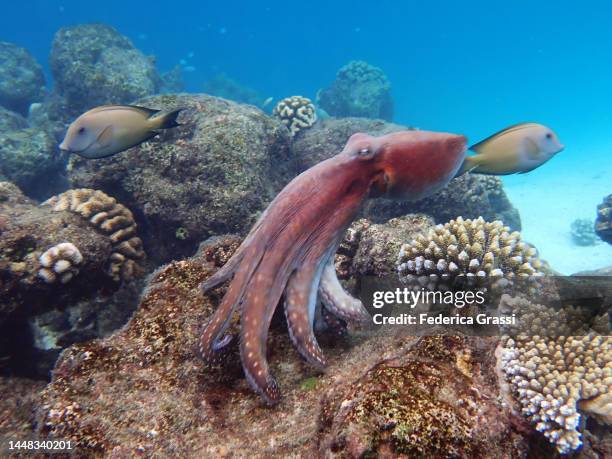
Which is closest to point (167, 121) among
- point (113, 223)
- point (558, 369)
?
point (113, 223)

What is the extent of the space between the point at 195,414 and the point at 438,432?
1.79 meters

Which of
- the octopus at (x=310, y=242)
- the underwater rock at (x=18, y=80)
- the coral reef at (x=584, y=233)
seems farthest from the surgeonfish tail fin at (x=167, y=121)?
the coral reef at (x=584, y=233)

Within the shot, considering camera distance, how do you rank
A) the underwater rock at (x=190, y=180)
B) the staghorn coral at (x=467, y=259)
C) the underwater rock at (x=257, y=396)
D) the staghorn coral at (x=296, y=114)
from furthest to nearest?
the staghorn coral at (x=296, y=114), the underwater rock at (x=190, y=180), the staghorn coral at (x=467, y=259), the underwater rock at (x=257, y=396)

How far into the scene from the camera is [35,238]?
488 centimetres

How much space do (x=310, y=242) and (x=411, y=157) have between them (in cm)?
103

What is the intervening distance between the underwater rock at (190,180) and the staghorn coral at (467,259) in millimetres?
3623

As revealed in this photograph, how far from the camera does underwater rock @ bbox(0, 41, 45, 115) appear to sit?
1817cm

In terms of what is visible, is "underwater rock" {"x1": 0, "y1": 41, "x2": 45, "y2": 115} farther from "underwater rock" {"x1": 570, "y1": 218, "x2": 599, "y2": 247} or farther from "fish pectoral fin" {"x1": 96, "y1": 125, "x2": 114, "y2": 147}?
"underwater rock" {"x1": 570, "y1": 218, "x2": 599, "y2": 247}

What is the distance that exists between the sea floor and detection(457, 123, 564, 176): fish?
12.6 meters

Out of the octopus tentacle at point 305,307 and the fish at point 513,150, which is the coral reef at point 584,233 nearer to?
the fish at point 513,150

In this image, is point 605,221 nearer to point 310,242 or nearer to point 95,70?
point 310,242

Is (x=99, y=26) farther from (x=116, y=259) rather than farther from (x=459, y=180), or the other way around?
(x=459, y=180)

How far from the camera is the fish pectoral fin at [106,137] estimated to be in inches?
192

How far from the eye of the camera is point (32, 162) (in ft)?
37.7
